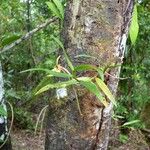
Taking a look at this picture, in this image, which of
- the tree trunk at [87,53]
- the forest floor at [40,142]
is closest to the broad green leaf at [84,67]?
the tree trunk at [87,53]

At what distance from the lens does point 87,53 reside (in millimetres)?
775

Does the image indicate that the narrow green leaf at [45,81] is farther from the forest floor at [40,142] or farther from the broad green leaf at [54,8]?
the forest floor at [40,142]

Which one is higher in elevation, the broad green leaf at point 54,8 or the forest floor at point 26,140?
the broad green leaf at point 54,8

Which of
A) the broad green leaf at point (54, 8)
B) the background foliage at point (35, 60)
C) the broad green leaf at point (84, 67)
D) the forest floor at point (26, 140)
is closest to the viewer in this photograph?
the broad green leaf at point (84, 67)

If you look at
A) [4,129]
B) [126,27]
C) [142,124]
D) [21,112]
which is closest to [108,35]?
[126,27]

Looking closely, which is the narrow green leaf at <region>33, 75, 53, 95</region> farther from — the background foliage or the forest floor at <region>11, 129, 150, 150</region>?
the background foliage

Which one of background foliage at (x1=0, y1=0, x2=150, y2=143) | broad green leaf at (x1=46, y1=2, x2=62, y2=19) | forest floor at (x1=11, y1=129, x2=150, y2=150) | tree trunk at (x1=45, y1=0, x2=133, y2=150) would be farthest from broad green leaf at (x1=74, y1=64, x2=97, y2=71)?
background foliage at (x1=0, y1=0, x2=150, y2=143)

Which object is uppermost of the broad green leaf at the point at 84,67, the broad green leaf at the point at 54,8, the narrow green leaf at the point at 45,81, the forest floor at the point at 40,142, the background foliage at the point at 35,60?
the broad green leaf at the point at 54,8

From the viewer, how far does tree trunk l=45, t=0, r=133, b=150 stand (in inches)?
30.5

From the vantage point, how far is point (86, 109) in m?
0.79

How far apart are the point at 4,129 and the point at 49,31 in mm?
3070

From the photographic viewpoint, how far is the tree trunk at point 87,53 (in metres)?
0.78

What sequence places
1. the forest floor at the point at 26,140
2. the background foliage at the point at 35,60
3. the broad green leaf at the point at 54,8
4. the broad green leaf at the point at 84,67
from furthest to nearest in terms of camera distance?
1. the background foliage at the point at 35,60
2. the forest floor at the point at 26,140
3. the broad green leaf at the point at 54,8
4. the broad green leaf at the point at 84,67

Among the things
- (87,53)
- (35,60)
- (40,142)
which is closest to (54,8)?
(87,53)
